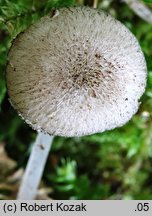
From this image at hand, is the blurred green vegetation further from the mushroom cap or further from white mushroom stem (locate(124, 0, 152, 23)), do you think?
the mushroom cap

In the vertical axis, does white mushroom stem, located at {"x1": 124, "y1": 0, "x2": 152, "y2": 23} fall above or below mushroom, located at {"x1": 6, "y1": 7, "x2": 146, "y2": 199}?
above

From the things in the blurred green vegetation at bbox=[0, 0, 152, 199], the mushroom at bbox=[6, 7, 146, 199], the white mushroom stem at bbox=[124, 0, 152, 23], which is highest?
the white mushroom stem at bbox=[124, 0, 152, 23]

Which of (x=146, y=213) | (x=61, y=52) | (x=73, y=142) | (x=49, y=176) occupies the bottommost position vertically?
(x=146, y=213)

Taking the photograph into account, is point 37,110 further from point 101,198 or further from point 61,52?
point 101,198

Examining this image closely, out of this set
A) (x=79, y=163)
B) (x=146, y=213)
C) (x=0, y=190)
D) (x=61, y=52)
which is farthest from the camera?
(x=79, y=163)

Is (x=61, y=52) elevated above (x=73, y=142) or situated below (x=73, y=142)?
below

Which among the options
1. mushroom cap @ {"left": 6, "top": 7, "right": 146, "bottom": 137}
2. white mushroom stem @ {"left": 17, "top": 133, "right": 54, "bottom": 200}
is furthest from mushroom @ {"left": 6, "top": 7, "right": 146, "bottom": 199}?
white mushroom stem @ {"left": 17, "top": 133, "right": 54, "bottom": 200}

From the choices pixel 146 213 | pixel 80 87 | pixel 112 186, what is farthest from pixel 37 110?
pixel 112 186

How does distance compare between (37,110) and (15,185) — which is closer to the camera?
(37,110)
